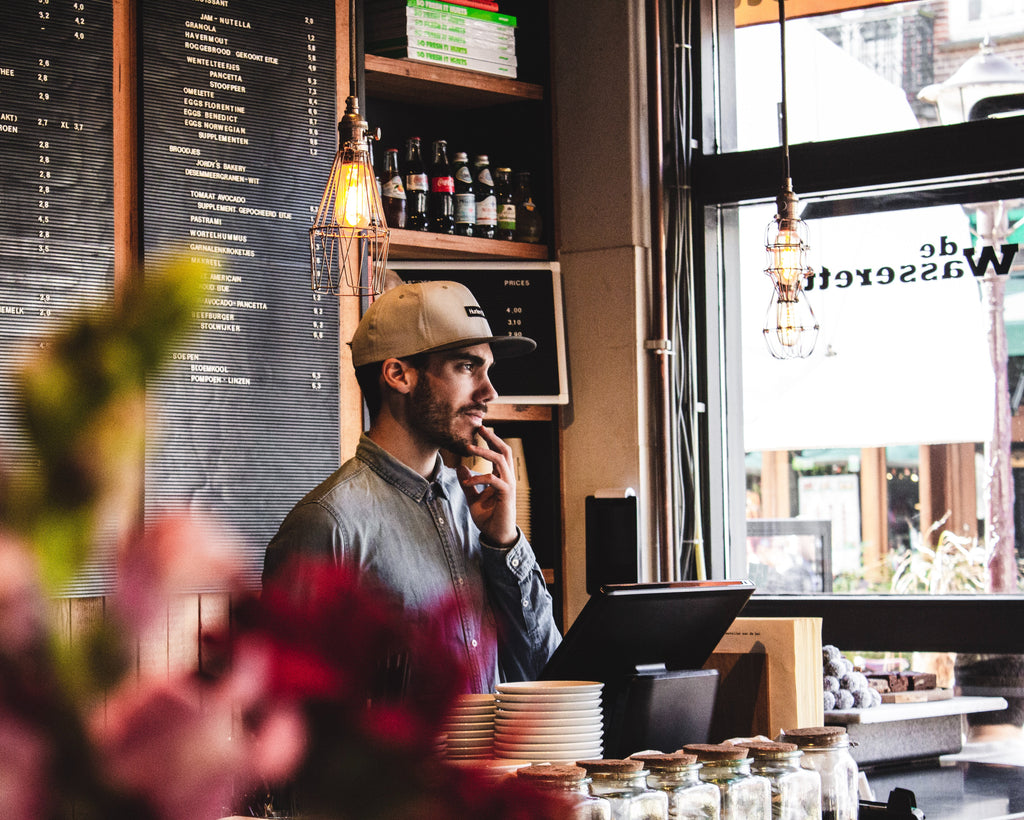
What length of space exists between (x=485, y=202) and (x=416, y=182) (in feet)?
0.75

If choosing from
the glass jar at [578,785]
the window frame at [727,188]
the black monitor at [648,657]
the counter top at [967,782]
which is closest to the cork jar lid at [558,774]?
the glass jar at [578,785]

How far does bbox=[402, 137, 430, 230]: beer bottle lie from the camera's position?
3742mm

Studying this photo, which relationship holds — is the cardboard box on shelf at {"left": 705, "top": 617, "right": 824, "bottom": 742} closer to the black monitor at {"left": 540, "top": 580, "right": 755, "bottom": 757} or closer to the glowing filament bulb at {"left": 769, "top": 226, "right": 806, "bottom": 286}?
the black monitor at {"left": 540, "top": 580, "right": 755, "bottom": 757}

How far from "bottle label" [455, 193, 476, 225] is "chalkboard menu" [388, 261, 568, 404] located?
13cm

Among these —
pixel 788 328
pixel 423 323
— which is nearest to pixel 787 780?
pixel 423 323

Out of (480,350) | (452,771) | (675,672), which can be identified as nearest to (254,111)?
(480,350)

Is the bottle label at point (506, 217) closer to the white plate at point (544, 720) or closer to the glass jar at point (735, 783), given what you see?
the white plate at point (544, 720)

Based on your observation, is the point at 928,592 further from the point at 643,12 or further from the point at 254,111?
the point at 254,111

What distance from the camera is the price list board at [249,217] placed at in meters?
3.12

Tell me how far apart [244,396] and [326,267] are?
0.43 m

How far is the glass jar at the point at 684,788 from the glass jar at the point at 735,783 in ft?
0.11

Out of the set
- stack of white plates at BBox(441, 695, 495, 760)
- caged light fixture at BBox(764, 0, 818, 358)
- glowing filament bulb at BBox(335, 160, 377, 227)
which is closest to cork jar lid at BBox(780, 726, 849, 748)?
stack of white plates at BBox(441, 695, 495, 760)

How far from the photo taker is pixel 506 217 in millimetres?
3896

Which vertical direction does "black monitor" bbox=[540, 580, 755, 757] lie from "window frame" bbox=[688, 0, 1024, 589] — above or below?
below
